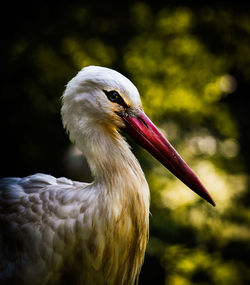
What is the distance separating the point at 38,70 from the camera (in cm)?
300

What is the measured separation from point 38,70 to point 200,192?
7.61 feet

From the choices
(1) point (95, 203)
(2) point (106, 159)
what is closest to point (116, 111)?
(2) point (106, 159)

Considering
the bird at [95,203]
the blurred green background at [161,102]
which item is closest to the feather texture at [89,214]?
the bird at [95,203]

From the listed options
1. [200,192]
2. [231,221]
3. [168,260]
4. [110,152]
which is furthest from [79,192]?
[231,221]

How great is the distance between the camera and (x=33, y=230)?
45.9 inches

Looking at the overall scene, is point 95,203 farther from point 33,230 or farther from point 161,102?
point 161,102

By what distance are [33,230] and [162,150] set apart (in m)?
0.54

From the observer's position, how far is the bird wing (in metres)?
1.15

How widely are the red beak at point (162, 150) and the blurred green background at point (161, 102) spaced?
1.79 meters

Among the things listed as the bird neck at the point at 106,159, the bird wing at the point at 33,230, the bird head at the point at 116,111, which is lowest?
the bird wing at the point at 33,230

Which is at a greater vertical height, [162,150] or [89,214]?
[162,150]

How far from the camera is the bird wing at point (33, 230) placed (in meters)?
1.15

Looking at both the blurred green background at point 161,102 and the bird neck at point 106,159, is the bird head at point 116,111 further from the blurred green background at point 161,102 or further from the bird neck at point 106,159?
the blurred green background at point 161,102

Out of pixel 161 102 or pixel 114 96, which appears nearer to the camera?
pixel 114 96
